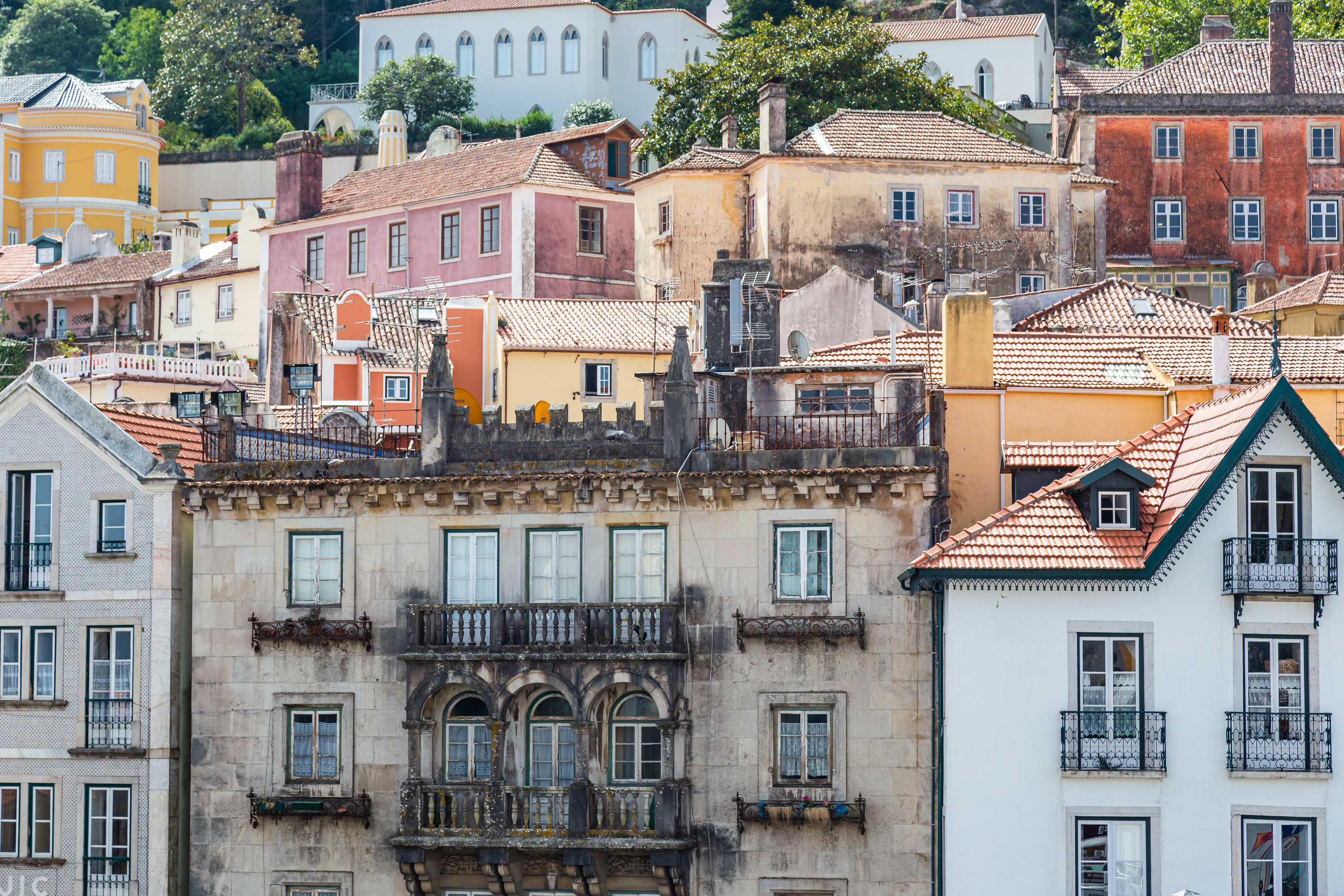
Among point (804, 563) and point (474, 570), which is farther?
point (474, 570)

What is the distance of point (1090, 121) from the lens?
252ft

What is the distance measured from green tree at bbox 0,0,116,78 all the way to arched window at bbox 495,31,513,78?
25.1 metres

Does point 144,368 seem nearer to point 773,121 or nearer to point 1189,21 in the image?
point 773,121

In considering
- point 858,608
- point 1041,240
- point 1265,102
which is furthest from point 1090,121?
point 858,608

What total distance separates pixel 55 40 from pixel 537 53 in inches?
1223

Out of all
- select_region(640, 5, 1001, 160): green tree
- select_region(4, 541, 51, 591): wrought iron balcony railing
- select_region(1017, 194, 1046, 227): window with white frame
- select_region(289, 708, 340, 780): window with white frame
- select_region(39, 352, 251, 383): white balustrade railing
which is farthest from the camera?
select_region(640, 5, 1001, 160): green tree

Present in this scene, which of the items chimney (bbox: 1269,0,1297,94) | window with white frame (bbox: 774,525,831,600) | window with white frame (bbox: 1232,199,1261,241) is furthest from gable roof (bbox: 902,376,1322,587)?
chimney (bbox: 1269,0,1297,94)

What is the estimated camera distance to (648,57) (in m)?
122

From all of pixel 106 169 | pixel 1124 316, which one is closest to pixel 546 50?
pixel 106 169

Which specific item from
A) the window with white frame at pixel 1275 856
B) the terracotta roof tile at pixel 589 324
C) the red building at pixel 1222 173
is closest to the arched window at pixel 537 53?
the red building at pixel 1222 173

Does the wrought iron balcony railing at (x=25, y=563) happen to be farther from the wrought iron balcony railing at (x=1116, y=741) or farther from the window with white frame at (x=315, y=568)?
the wrought iron balcony railing at (x=1116, y=741)

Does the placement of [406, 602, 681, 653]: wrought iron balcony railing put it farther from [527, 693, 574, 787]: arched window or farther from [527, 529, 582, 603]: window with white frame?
[527, 693, 574, 787]: arched window

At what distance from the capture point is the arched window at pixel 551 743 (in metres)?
37.9

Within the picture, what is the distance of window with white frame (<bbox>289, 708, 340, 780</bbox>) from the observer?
38.4m
